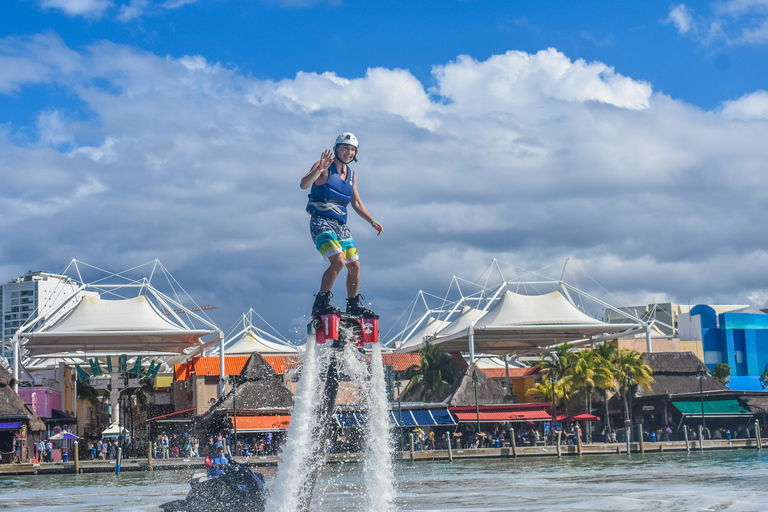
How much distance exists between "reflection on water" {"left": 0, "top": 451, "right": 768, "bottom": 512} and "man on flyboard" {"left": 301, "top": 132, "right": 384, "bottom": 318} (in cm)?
1171

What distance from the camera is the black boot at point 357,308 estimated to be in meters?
16.2

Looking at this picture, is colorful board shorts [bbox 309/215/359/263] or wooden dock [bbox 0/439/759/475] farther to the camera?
wooden dock [bbox 0/439/759/475]

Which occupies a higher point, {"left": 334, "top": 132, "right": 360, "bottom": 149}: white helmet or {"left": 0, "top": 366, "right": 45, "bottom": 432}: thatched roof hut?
{"left": 334, "top": 132, "right": 360, "bottom": 149}: white helmet

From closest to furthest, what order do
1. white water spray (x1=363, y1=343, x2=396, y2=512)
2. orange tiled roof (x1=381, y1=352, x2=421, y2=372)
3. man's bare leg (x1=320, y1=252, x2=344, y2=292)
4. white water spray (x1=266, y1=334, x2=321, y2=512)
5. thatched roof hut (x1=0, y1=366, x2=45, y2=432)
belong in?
man's bare leg (x1=320, y1=252, x2=344, y2=292)
white water spray (x1=266, y1=334, x2=321, y2=512)
white water spray (x1=363, y1=343, x2=396, y2=512)
thatched roof hut (x1=0, y1=366, x2=45, y2=432)
orange tiled roof (x1=381, y1=352, x2=421, y2=372)

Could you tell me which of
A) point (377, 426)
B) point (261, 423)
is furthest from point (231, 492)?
point (261, 423)

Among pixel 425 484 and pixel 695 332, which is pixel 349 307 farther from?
pixel 695 332

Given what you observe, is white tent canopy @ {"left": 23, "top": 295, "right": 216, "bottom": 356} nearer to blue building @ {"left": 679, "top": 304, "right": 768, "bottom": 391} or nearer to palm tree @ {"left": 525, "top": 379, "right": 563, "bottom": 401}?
palm tree @ {"left": 525, "top": 379, "right": 563, "bottom": 401}

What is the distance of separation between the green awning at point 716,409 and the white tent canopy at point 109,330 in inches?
1664

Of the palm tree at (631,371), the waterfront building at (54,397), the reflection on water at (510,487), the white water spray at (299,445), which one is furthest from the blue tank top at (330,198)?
the waterfront building at (54,397)

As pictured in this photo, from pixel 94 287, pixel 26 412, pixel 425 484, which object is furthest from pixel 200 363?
pixel 425 484

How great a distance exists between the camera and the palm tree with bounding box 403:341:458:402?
262ft

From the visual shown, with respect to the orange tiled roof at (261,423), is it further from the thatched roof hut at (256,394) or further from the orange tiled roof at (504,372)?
the orange tiled roof at (504,372)

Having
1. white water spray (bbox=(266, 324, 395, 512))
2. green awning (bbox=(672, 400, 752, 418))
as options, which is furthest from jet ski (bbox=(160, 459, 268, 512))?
green awning (bbox=(672, 400, 752, 418))

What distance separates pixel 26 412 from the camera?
61.2 meters
